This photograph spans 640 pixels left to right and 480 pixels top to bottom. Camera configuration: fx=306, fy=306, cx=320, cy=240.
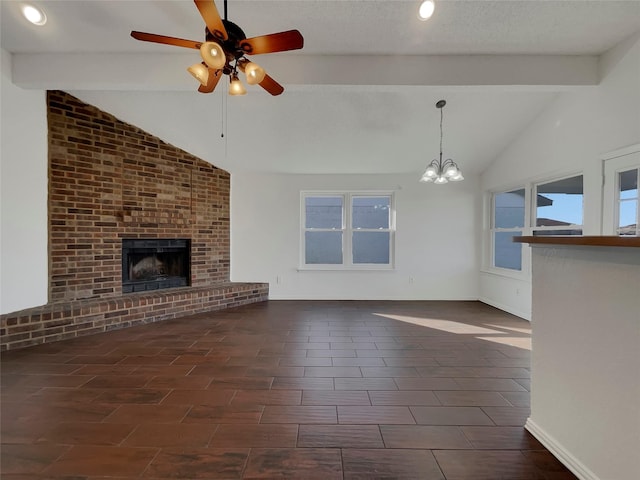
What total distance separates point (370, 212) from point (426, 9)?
11.2 ft

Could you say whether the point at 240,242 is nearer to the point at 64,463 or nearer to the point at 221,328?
the point at 221,328

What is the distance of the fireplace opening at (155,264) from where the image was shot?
164 inches

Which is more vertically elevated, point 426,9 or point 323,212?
point 426,9

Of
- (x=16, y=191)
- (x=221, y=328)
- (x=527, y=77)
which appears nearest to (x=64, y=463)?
(x=221, y=328)

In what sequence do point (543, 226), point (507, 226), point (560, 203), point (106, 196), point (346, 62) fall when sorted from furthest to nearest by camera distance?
point (507, 226) → point (543, 226) → point (106, 196) → point (560, 203) → point (346, 62)

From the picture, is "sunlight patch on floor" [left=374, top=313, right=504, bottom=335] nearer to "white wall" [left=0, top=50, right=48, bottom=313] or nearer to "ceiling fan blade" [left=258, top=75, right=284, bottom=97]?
"ceiling fan blade" [left=258, top=75, right=284, bottom=97]

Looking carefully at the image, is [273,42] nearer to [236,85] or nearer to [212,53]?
[212,53]

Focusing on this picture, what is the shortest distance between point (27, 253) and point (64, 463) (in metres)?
2.63

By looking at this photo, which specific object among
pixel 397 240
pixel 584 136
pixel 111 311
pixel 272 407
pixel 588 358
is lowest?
pixel 272 407

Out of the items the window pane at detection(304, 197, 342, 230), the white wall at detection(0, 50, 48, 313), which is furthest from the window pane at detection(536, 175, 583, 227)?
the white wall at detection(0, 50, 48, 313)

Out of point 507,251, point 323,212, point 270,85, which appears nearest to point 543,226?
point 507,251

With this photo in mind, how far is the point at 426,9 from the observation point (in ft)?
7.30

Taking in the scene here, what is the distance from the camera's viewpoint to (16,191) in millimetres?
3092

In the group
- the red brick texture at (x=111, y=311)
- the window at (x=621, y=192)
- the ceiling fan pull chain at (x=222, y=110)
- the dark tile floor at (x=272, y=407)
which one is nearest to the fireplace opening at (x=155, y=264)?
the red brick texture at (x=111, y=311)
